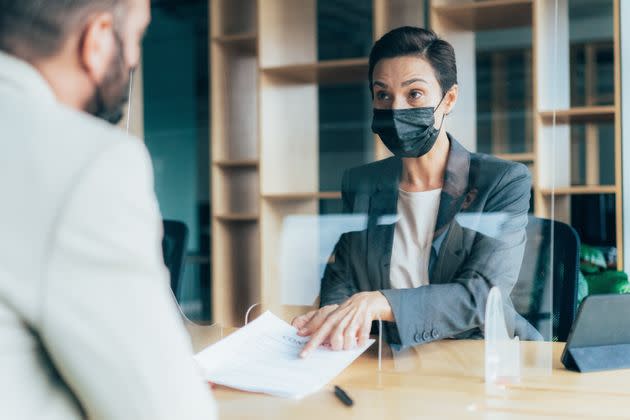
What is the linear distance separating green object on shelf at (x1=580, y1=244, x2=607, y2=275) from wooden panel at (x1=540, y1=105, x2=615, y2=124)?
0.47 metres

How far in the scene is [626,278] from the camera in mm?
2395

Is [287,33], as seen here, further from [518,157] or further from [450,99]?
[518,157]

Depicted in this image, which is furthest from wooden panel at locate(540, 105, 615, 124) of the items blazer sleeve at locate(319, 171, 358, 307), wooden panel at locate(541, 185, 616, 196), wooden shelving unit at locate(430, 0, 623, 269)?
blazer sleeve at locate(319, 171, 358, 307)

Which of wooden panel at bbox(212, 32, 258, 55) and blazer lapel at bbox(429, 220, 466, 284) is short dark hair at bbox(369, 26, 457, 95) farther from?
wooden panel at bbox(212, 32, 258, 55)

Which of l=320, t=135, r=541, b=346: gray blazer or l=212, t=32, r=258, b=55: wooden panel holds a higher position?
l=212, t=32, r=258, b=55: wooden panel

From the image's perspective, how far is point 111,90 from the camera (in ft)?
2.69

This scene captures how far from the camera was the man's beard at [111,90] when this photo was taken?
800 mm

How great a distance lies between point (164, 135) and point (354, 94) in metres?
1.48

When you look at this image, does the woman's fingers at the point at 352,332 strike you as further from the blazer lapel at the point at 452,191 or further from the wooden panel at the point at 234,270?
the wooden panel at the point at 234,270

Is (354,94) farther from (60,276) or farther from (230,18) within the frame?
(60,276)

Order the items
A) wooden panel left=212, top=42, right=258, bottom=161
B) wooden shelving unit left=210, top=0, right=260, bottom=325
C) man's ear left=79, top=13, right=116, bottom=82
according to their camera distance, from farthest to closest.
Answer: wooden panel left=212, top=42, right=258, bottom=161, wooden shelving unit left=210, top=0, right=260, bottom=325, man's ear left=79, top=13, right=116, bottom=82

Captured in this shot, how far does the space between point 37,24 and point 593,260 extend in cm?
217

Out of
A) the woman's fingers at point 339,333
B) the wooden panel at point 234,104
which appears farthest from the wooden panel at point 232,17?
the woman's fingers at point 339,333

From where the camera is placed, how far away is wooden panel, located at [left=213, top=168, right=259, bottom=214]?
2.69 m
